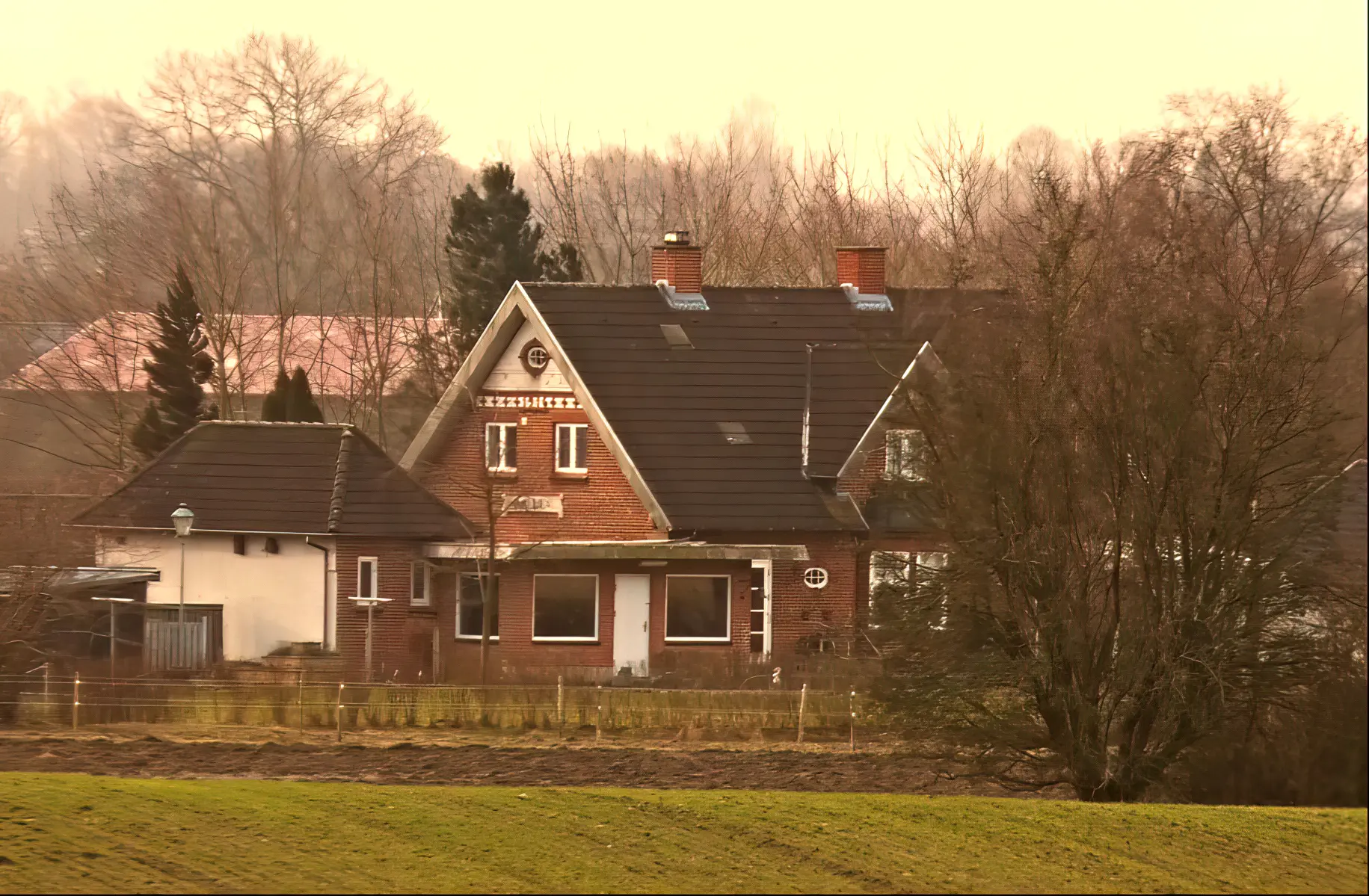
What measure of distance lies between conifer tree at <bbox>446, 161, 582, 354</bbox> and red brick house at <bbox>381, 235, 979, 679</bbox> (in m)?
12.3

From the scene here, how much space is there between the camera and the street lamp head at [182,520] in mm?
30078

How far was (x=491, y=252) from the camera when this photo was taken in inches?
1929

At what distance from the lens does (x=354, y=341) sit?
178 feet

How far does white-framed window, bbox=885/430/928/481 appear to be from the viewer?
1973 cm

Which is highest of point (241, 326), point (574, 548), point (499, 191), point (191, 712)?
point (499, 191)

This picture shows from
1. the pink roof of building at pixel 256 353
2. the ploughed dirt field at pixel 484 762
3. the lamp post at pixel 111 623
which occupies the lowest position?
the ploughed dirt field at pixel 484 762

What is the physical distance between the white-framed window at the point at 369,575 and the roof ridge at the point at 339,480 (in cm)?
81

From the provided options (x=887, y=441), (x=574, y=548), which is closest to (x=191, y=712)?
(x=574, y=548)

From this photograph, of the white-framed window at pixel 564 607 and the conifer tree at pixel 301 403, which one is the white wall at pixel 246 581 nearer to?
the white-framed window at pixel 564 607

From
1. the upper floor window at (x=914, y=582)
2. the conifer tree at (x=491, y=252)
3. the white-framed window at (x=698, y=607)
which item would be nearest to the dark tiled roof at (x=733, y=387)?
the white-framed window at (x=698, y=607)

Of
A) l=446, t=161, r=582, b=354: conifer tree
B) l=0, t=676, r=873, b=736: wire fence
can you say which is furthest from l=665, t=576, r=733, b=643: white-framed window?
l=446, t=161, r=582, b=354: conifer tree

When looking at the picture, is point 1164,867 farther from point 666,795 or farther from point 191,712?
point 191,712

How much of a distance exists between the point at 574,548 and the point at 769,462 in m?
4.17

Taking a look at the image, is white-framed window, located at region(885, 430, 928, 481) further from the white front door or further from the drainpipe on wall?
the drainpipe on wall
